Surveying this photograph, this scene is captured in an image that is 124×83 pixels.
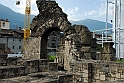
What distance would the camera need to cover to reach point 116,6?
27.8 meters

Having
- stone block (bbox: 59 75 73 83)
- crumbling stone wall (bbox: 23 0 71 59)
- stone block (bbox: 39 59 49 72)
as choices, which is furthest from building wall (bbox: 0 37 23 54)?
stone block (bbox: 59 75 73 83)

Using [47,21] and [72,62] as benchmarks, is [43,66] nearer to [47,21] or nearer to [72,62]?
[72,62]

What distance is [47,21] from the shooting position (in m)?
17.0

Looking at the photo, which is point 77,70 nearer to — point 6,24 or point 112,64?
point 112,64

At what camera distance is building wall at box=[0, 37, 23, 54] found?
1855 inches

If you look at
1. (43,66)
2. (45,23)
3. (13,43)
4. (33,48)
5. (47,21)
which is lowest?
(43,66)

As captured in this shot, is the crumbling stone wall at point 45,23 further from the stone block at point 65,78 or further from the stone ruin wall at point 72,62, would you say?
the stone block at point 65,78

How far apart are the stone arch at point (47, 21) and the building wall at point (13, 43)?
3095cm

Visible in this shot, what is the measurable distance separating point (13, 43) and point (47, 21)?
33.8 metres

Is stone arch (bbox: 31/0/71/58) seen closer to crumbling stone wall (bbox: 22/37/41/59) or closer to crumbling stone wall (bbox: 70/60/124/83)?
crumbling stone wall (bbox: 22/37/41/59)

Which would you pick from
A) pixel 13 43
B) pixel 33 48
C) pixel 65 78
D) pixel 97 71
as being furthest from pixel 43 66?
pixel 13 43

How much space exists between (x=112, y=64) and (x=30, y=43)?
32.8 feet

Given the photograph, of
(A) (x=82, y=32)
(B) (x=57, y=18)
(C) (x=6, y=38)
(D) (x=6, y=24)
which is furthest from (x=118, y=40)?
(D) (x=6, y=24)

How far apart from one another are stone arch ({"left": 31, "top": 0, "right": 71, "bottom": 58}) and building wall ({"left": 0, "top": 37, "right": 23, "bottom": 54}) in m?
31.0
